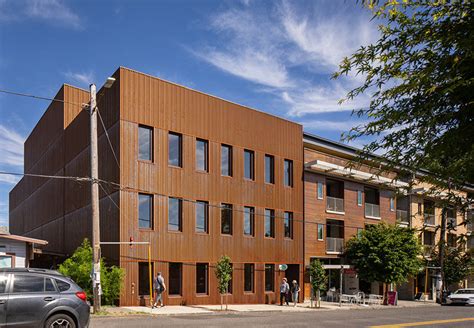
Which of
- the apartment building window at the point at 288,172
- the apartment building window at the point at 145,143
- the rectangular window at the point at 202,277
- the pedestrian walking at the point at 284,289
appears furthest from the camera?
the apartment building window at the point at 288,172

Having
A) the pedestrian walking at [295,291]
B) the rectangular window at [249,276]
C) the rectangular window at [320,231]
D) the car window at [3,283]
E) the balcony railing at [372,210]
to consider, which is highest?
the balcony railing at [372,210]

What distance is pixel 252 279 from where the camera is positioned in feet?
111

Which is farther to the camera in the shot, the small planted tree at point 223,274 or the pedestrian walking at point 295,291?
the pedestrian walking at point 295,291

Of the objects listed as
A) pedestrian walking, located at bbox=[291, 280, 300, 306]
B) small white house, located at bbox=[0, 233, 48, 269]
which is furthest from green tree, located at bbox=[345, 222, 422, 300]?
small white house, located at bbox=[0, 233, 48, 269]

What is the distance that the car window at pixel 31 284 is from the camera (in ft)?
39.9

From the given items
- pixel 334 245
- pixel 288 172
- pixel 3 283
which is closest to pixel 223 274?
pixel 288 172

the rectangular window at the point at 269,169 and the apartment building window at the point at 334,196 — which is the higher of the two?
the rectangular window at the point at 269,169

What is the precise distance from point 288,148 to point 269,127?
7.21 ft

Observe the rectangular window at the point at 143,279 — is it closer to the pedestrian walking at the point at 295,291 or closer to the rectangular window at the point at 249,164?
the rectangular window at the point at 249,164

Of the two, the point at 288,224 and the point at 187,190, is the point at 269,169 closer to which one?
the point at 288,224

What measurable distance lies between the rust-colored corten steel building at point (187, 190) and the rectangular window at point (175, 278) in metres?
0.05

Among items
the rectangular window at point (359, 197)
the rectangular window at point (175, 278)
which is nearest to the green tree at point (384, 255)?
the rectangular window at point (359, 197)

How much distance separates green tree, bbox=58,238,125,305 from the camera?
83.5 feet

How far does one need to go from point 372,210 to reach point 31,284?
35456 millimetres
